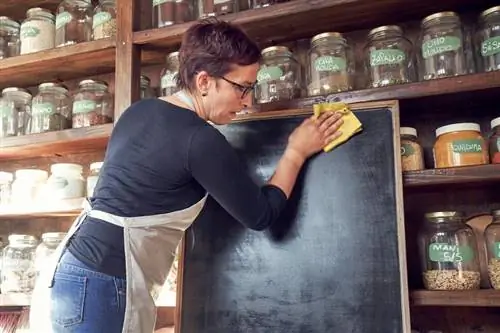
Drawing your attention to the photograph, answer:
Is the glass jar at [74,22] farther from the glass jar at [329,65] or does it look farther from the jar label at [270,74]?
the glass jar at [329,65]

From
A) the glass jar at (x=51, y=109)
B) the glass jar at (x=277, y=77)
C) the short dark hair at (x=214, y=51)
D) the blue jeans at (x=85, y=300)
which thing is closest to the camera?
the blue jeans at (x=85, y=300)

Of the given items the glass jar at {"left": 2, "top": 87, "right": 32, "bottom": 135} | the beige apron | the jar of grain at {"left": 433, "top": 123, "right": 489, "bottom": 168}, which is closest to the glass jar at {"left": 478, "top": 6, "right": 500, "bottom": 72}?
the jar of grain at {"left": 433, "top": 123, "right": 489, "bottom": 168}

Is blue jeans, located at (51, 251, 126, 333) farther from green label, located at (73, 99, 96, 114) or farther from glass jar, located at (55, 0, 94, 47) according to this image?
glass jar, located at (55, 0, 94, 47)

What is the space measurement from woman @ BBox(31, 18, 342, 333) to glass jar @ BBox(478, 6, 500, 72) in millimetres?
495

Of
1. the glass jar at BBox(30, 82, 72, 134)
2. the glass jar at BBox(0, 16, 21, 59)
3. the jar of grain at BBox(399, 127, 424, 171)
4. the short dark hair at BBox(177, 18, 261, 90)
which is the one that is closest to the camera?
the short dark hair at BBox(177, 18, 261, 90)

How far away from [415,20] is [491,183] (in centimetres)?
46

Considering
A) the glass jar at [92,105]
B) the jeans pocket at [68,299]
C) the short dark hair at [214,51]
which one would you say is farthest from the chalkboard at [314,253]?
the glass jar at [92,105]

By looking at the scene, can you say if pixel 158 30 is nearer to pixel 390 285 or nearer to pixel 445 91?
pixel 445 91

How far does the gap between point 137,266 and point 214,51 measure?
17.0 inches

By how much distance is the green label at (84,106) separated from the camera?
1483 millimetres

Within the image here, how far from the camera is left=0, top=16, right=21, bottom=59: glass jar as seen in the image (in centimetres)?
168

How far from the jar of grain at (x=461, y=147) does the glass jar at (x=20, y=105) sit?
118 centimetres

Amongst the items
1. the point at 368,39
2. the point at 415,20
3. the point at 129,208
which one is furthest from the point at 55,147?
the point at 415,20

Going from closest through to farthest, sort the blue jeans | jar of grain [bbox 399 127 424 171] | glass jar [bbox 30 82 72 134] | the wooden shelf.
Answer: the blue jeans, jar of grain [bbox 399 127 424 171], the wooden shelf, glass jar [bbox 30 82 72 134]
